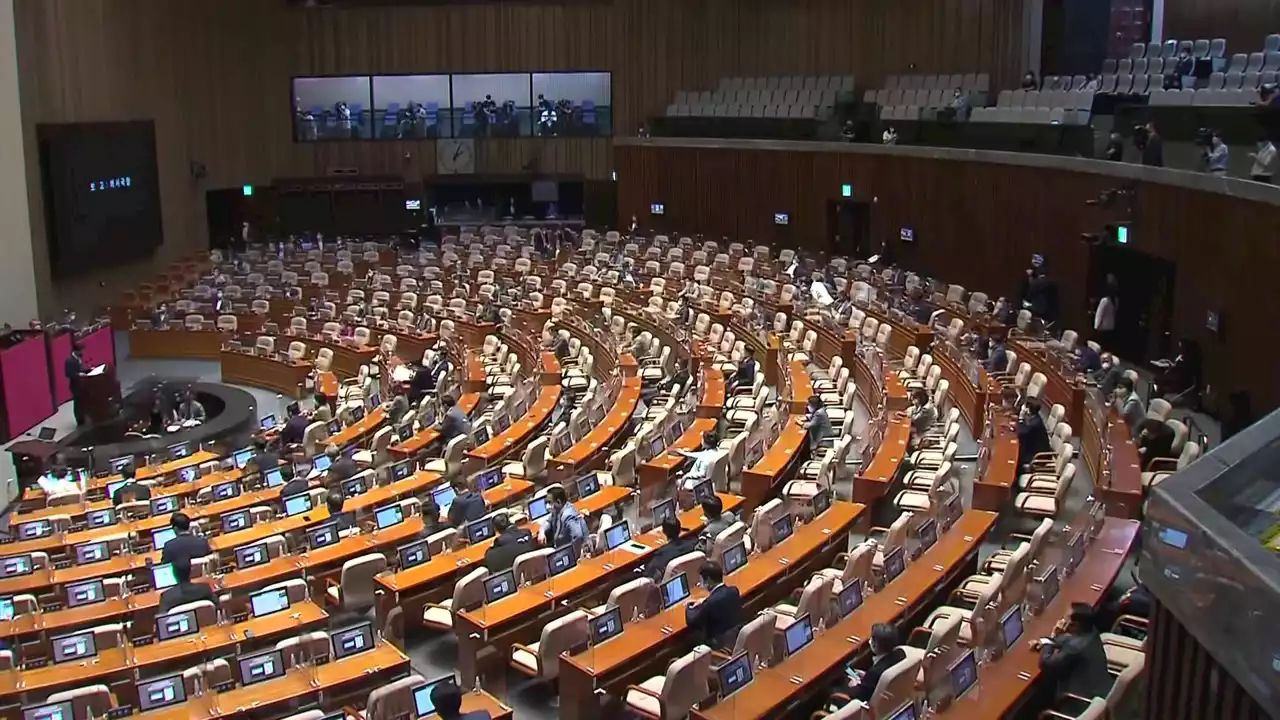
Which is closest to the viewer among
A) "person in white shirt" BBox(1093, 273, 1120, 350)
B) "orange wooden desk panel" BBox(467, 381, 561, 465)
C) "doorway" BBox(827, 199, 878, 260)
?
"orange wooden desk panel" BBox(467, 381, 561, 465)

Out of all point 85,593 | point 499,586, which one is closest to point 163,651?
point 85,593

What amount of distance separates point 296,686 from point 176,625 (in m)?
1.56

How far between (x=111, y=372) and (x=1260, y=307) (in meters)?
17.1

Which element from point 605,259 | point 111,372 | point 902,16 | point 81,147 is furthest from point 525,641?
point 902,16

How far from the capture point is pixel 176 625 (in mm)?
9117

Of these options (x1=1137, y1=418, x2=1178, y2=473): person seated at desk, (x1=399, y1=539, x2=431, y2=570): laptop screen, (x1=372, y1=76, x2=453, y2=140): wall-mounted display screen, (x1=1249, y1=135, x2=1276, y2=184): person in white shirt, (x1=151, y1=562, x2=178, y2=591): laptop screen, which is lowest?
(x1=151, y1=562, x2=178, y2=591): laptop screen

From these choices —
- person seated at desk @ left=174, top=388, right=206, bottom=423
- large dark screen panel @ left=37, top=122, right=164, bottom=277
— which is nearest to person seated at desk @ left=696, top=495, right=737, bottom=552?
person seated at desk @ left=174, top=388, right=206, bottom=423

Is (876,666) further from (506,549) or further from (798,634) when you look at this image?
(506,549)

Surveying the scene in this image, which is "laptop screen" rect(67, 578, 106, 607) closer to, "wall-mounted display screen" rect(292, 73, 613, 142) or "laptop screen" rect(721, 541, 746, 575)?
"laptop screen" rect(721, 541, 746, 575)

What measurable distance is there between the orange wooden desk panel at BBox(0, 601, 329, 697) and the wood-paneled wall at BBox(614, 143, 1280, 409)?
10909mm

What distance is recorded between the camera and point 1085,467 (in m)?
13.7

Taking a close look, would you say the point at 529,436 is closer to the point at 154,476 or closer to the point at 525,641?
the point at 154,476

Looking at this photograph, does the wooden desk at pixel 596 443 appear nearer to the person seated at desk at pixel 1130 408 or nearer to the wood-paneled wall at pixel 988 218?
the person seated at desk at pixel 1130 408

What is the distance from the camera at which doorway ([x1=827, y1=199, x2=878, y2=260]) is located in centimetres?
2669
